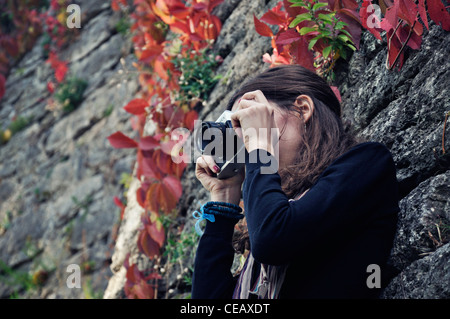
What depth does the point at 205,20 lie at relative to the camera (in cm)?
299

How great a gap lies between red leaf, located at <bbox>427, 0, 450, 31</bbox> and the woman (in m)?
0.36

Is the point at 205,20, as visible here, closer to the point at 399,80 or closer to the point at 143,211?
the point at 143,211

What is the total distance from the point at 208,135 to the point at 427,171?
1.97 ft

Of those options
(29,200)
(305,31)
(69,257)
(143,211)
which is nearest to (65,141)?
(29,200)

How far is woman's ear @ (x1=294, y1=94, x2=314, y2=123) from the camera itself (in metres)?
1.51

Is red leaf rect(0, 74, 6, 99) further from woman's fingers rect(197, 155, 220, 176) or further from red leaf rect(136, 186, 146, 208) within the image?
woman's fingers rect(197, 155, 220, 176)

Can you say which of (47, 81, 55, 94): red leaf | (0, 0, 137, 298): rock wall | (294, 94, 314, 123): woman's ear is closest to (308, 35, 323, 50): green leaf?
(294, 94, 314, 123): woman's ear

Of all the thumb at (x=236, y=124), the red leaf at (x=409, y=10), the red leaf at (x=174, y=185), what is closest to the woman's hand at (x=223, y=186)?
the thumb at (x=236, y=124)

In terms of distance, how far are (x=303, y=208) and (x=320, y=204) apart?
40 mm

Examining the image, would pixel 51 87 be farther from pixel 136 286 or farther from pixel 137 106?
pixel 136 286

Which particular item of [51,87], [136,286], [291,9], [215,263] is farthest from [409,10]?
[51,87]

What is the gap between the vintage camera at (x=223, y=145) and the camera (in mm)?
1516

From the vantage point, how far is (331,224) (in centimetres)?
117

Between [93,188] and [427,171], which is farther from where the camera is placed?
[93,188]
